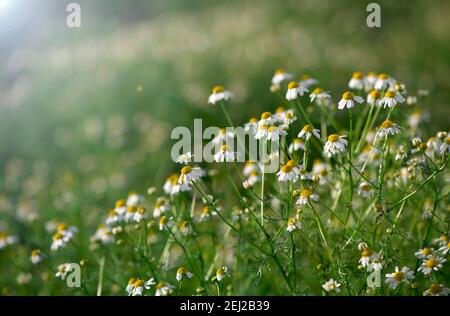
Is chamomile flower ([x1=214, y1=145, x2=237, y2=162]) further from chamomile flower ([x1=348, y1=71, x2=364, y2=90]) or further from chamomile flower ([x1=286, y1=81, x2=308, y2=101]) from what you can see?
chamomile flower ([x1=348, y1=71, x2=364, y2=90])

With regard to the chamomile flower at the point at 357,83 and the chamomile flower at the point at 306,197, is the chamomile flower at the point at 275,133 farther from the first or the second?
the chamomile flower at the point at 357,83

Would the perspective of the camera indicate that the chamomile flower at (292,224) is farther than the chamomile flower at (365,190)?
No

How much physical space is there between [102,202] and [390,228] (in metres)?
2.36

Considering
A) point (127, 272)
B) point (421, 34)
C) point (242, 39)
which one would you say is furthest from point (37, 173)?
point (421, 34)

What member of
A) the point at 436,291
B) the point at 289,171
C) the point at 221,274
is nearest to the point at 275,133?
the point at 289,171

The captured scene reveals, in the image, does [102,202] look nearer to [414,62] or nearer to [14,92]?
[14,92]

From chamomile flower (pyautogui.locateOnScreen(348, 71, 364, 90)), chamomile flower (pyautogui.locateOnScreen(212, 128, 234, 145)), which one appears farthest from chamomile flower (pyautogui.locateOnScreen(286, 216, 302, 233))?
chamomile flower (pyautogui.locateOnScreen(348, 71, 364, 90))

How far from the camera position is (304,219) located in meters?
2.16

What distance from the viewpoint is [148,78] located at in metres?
5.32

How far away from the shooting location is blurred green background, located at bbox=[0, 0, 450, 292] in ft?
14.1

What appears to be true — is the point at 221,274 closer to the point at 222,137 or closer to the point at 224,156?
the point at 224,156

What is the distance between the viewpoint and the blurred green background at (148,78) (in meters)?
4.29

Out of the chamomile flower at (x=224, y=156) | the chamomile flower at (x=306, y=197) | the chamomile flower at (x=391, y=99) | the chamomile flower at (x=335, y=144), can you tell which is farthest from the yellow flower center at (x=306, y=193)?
the chamomile flower at (x=391, y=99)

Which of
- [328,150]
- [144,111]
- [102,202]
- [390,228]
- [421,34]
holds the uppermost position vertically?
[421,34]
